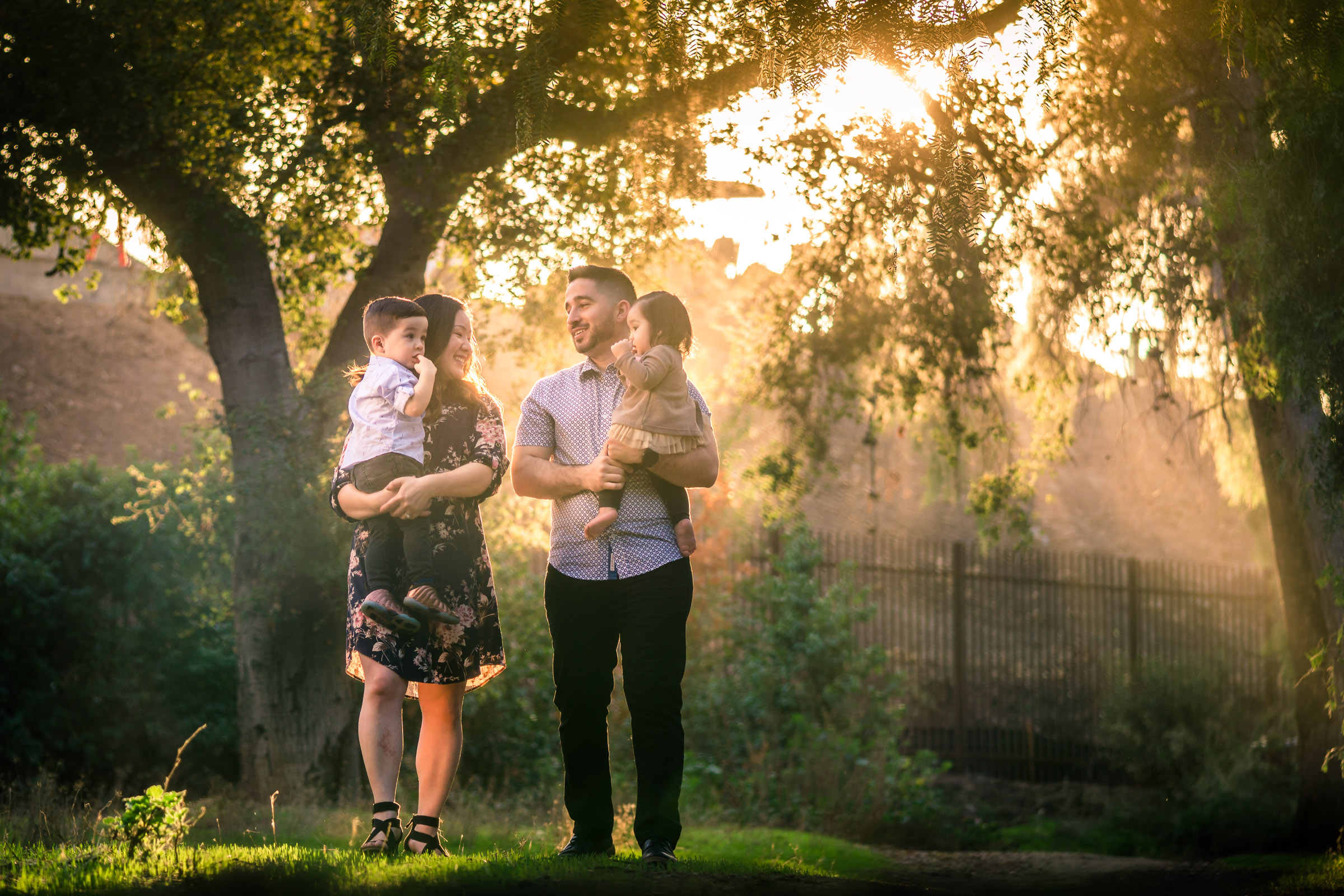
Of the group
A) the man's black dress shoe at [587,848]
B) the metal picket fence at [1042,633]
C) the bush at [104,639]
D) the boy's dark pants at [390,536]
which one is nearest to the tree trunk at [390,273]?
the bush at [104,639]

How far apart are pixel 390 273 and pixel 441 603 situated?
5.12m

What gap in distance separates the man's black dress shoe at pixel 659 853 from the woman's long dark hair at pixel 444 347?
5.39 ft

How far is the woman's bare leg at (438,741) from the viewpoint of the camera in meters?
3.88

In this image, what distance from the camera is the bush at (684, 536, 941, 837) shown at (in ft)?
30.5

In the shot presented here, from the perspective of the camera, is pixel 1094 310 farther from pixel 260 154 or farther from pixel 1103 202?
pixel 260 154

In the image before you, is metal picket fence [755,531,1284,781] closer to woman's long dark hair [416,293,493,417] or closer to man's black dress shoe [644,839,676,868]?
woman's long dark hair [416,293,493,417]

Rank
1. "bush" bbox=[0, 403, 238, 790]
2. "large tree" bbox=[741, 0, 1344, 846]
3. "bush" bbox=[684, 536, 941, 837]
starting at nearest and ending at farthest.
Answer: "large tree" bbox=[741, 0, 1344, 846], "bush" bbox=[0, 403, 238, 790], "bush" bbox=[684, 536, 941, 837]

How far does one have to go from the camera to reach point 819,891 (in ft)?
11.6

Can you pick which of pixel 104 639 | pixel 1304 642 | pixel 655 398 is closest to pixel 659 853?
pixel 655 398

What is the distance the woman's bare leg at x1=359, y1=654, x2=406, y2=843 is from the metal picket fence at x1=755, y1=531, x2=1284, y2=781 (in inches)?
387

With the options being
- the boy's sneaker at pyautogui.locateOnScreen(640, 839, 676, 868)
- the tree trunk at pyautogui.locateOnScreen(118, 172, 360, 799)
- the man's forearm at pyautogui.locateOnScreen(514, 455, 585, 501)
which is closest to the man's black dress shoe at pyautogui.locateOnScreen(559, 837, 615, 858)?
the boy's sneaker at pyautogui.locateOnScreen(640, 839, 676, 868)

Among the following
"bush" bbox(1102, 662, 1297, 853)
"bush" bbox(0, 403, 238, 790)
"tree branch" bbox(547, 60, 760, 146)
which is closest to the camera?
"tree branch" bbox(547, 60, 760, 146)

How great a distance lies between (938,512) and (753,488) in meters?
25.1

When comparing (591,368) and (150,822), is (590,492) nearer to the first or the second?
(591,368)
